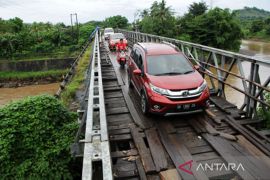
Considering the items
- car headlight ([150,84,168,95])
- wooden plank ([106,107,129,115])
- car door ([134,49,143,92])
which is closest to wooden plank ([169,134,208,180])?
car headlight ([150,84,168,95])

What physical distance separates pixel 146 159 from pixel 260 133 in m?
2.63

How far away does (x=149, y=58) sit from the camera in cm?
741

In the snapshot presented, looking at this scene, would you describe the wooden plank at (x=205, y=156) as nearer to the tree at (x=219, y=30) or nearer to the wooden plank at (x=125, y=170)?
the wooden plank at (x=125, y=170)

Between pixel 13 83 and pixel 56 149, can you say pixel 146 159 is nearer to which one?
pixel 56 149

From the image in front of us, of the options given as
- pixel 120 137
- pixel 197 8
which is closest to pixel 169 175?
pixel 120 137

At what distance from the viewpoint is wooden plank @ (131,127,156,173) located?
14.4 feet

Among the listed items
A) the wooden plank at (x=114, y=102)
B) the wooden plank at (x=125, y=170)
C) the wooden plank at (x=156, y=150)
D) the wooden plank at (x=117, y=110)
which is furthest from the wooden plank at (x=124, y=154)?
the wooden plank at (x=114, y=102)

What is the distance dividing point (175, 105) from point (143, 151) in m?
1.55

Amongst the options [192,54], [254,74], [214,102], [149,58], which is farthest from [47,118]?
[192,54]

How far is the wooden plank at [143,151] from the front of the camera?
440cm

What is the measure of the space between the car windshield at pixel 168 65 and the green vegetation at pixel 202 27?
32548mm

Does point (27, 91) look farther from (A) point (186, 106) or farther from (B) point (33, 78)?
(A) point (186, 106)

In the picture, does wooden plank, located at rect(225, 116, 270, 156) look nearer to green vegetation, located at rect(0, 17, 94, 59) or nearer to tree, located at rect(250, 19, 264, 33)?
green vegetation, located at rect(0, 17, 94, 59)

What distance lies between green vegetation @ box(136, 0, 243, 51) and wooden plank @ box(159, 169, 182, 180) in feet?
118
